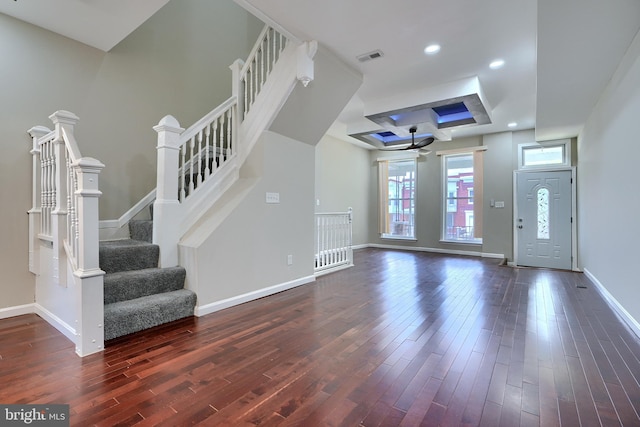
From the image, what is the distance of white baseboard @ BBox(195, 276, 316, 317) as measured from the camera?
3.20m

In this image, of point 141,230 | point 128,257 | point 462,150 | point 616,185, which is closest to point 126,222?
point 141,230

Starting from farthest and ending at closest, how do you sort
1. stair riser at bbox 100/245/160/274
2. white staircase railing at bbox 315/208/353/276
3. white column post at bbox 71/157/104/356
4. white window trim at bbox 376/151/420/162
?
white window trim at bbox 376/151/420/162 → white staircase railing at bbox 315/208/353/276 → stair riser at bbox 100/245/160/274 → white column post at bbox 71/157/104/356

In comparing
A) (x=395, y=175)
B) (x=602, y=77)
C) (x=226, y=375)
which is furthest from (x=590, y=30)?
(x=395, y=175)

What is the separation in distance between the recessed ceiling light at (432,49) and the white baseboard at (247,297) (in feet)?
11.2

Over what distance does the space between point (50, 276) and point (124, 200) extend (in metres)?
1.22

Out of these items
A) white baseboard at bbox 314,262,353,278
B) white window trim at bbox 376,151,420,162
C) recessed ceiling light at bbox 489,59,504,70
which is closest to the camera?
recessed ceiling light at bbox 489,59,504,70

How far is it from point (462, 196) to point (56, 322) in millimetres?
8132

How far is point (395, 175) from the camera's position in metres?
9.02

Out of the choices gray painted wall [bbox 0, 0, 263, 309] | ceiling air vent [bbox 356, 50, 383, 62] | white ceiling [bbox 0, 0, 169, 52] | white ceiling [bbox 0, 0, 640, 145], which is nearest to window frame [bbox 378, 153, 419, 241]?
white ceiling [bbox 0, 0, 640, 145]

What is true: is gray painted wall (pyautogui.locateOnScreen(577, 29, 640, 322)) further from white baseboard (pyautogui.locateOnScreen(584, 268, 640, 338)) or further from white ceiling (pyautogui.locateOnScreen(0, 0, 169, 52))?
white ceiling (pyautogui.locateOnScreen(0, 0, 169, 52))

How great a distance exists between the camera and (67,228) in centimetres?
268

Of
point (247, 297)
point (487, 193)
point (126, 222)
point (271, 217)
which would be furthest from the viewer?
point (487, 193)

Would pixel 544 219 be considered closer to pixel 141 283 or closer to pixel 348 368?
pixel 348 368

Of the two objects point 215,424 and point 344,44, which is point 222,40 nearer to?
point 344,44
